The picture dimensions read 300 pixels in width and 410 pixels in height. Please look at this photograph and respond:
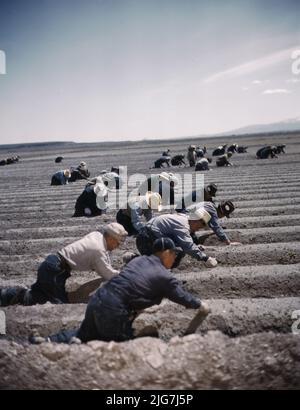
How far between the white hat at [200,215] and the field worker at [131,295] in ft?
4.90

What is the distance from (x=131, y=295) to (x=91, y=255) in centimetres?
80

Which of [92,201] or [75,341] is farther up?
[92,201]

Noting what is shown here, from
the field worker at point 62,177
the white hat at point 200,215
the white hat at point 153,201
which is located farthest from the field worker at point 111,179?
the white hat at point 200,215

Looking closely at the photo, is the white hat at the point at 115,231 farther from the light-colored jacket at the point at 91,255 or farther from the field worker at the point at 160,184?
the field worker at the point at 160,184

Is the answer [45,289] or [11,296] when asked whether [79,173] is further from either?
[45,289]

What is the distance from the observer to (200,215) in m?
4.57

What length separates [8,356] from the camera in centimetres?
297

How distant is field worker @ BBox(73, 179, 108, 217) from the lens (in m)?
7.49

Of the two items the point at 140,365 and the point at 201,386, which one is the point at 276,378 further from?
the point at 140,365

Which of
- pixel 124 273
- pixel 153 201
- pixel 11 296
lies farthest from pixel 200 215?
pixel 11 296

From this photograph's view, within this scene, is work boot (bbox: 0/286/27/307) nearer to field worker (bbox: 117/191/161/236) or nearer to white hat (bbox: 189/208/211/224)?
field worker (bbox: 117/191/161/236)

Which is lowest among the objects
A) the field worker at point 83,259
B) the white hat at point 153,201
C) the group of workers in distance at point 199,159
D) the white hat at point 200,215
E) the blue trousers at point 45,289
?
the blue trousers at point 45,289

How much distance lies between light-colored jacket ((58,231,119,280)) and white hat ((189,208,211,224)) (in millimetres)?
1429

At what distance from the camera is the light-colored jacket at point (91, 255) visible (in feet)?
11.8
